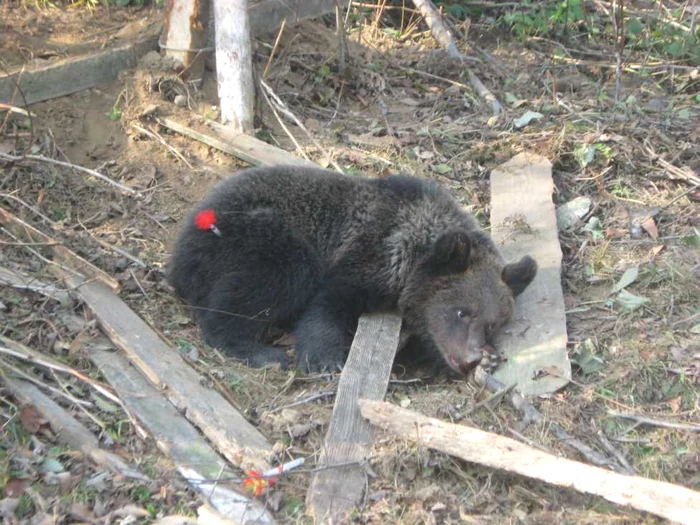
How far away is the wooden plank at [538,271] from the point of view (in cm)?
602

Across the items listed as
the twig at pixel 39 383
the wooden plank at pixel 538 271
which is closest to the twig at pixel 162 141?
the wooden plank at pixel 538 271

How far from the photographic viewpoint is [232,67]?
342 inches

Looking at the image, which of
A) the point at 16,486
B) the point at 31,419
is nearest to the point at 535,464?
the point at 16,486

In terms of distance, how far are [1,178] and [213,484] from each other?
14.1ft

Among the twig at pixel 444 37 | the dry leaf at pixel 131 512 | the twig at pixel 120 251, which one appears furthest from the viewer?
the twig at pixel 444 37

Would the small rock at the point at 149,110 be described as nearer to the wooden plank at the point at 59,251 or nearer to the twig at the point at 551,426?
the wooden plank at the point at 59,251

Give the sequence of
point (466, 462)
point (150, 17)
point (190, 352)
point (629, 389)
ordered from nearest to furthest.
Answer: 1. point (466, 462)
2. point (629, 389)
3. point (190, 352)
4. point (150, 17)

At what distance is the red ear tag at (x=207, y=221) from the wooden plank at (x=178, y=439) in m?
1.40

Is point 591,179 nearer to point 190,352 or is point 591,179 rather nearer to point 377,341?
point 377,341

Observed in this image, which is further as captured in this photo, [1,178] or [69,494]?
[1,178]

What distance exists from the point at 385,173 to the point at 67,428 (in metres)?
4.84

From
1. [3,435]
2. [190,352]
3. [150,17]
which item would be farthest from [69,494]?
[150,17]

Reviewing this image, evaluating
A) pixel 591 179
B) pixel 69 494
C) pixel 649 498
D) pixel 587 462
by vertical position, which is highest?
pixel 69 494

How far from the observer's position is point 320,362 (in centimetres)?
657
